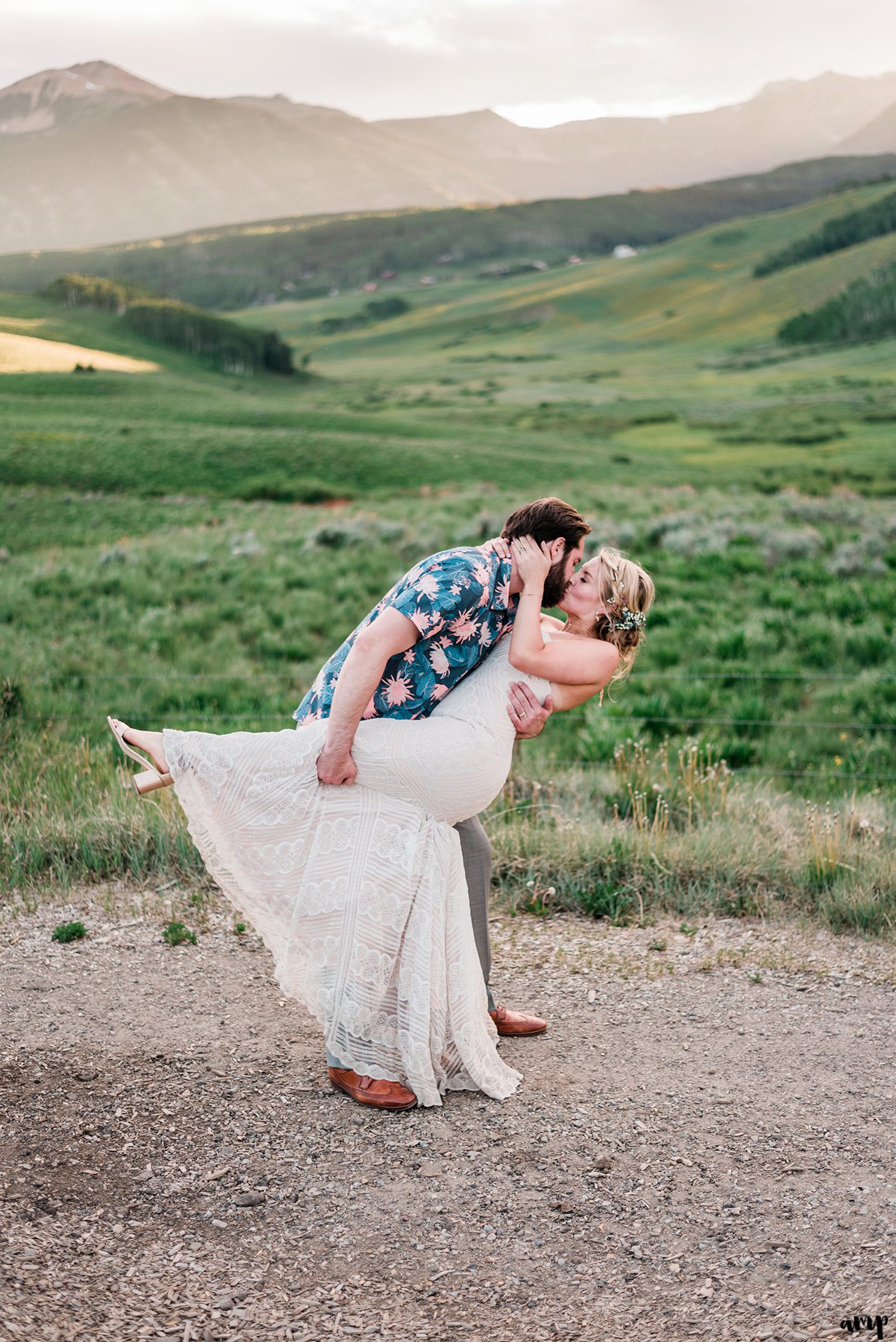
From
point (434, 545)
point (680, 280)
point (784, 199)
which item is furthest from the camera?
point (784, 199)

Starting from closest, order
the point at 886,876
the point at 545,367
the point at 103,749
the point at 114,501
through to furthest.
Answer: the point at 886,876, the point at 103,749, the point at 114,501, the point at 545,367

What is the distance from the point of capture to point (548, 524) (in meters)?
3.58

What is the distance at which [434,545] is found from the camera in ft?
64.6

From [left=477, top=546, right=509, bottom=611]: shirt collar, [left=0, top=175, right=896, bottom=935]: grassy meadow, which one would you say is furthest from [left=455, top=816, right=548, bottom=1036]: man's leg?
[left=0, top=175, right=896, bottom=935]: grassy meadow

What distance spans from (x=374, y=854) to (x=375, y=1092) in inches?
36.7

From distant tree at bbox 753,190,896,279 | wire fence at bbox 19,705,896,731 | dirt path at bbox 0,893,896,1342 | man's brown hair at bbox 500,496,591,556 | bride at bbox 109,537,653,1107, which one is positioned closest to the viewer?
dirt path at bbox 0,893,896,1342

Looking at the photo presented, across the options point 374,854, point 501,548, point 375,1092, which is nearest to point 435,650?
point 501,548

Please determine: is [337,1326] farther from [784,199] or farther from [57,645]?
[784,199]

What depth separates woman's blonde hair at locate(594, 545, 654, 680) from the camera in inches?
150

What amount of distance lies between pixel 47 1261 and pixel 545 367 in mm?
95848

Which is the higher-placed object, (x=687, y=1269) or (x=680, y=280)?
(x=680, y=280)

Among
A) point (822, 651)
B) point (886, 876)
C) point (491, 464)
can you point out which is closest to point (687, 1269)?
point (886, 876)

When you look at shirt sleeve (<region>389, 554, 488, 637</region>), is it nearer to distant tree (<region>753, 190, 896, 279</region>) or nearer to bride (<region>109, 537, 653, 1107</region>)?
bride (<region>109, 537, 653, 1107</region>)

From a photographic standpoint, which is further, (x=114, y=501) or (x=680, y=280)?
(x=680, y=280)
